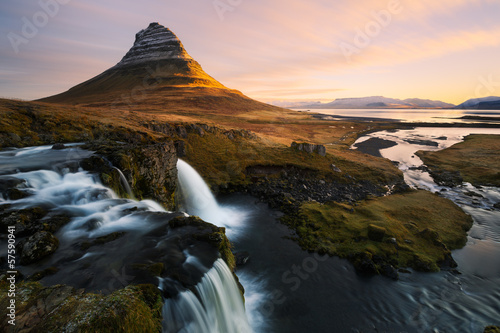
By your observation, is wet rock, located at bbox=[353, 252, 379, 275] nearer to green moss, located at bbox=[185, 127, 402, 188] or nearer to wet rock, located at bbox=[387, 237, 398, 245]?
wet rock, located at bbox=[387, 237, 398, 245]

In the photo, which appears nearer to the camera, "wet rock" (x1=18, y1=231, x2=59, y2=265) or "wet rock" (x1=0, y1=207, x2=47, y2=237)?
"wet rock" (x1=18, y1=231, x2=59, y2=265)

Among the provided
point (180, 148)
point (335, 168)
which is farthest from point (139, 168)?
point (335, 168)

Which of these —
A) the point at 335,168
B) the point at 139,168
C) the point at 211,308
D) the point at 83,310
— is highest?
the point at 139,168

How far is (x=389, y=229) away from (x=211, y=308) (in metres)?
19.0

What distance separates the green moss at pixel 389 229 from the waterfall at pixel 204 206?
580 cm

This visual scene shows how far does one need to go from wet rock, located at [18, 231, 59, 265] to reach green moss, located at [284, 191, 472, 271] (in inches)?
676

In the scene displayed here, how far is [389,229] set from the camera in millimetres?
20938

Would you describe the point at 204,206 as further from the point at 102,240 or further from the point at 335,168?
the point at 335,168

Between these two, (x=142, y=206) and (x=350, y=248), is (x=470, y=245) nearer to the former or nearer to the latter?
(x=350, y=248)

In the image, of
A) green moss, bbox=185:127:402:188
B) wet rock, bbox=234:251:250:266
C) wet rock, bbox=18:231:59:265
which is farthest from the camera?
green moss, bbox=185:127:402:188

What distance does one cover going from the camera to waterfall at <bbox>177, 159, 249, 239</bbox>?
23734 millimetres

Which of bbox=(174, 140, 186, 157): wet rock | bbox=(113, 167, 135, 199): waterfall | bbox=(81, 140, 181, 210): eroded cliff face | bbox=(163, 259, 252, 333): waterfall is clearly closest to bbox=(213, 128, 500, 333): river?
bbox=(163, 259, 252, 333): waterfall

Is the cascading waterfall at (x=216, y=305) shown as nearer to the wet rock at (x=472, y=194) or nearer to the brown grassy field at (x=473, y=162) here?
the wet rock at (x=472, y=194)

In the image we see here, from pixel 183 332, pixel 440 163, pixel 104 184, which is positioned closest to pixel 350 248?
pixel 183 332
